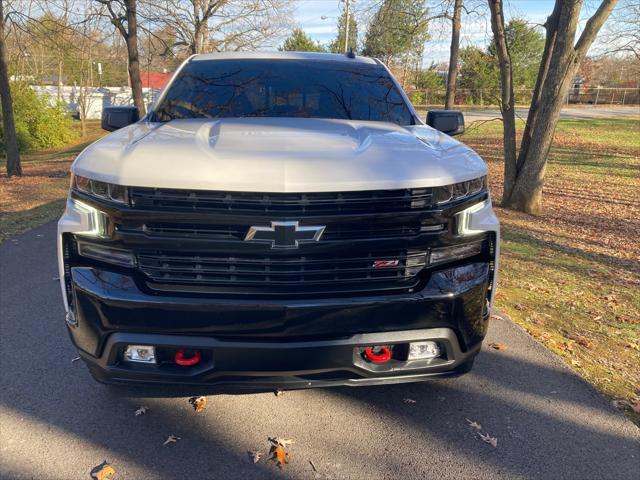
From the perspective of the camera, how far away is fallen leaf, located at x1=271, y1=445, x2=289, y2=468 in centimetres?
263

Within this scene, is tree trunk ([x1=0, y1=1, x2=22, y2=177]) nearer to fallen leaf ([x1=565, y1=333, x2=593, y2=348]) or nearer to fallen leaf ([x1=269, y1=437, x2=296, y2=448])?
fallen leaf ([x1=269, y1=437, x2=296, y2=448])

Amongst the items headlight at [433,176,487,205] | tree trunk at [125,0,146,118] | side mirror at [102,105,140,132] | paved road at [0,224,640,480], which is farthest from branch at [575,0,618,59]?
tree trunk at [125,0,146,118]

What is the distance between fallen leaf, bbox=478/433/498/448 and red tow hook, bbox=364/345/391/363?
2.43ft

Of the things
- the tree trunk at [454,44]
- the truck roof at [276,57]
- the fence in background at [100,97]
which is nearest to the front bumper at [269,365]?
the truck roof at [276,57]

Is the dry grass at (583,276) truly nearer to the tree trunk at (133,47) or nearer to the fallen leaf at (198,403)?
the fallen leaf at (198,403)

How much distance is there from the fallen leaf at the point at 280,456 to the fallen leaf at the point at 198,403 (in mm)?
556

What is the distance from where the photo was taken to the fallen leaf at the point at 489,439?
2793 millimetres

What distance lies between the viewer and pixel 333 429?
2908mm

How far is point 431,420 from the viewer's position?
3004mm

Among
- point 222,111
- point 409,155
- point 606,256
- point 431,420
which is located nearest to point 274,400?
point 431,420

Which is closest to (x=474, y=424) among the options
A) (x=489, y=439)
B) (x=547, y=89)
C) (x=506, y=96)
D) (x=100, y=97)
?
(x=489, y=439)

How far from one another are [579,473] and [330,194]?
5.89ft

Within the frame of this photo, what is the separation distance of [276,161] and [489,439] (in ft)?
5.97

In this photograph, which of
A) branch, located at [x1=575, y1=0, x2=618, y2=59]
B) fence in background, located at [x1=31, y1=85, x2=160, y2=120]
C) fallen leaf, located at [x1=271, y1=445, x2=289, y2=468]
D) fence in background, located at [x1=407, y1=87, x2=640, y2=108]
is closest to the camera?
fallen leaf, located at [x1=271, y1=445, x2=289, y2=468]
